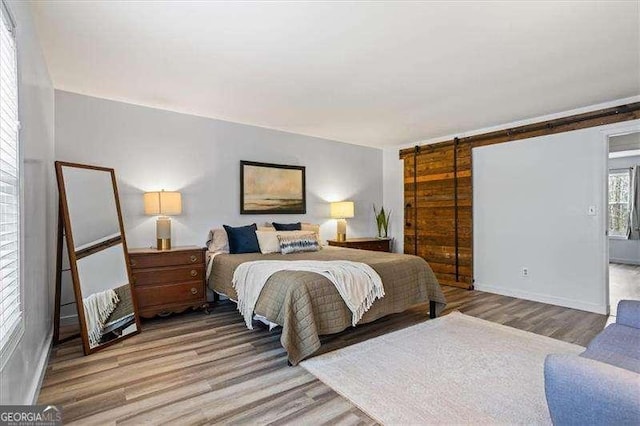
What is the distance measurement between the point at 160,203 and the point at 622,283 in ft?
23.4

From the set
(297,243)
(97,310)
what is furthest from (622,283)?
(97,310)

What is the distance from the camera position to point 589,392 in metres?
1.16

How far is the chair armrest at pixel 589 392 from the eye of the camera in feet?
3.57

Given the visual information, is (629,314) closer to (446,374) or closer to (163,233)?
(446,374)

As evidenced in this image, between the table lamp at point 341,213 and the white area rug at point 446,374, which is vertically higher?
the table lamp at point 341,213

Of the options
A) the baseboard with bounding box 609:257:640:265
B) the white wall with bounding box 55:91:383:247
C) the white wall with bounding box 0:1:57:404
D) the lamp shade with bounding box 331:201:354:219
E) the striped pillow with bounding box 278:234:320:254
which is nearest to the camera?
the white wall with bounding box 0:1:57:404

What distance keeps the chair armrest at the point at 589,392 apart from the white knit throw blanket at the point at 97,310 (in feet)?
10.7

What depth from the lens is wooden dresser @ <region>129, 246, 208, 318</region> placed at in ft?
11.3

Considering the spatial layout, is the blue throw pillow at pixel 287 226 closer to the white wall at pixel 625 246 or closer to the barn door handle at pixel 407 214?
the barn door handle at pixel 407 214

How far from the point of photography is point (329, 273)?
2832 millimetres

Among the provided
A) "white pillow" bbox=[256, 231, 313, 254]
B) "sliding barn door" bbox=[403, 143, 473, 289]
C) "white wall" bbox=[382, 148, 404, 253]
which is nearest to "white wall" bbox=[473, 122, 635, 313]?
"sliding barn door" bbox=[403, 143, 473, 289]

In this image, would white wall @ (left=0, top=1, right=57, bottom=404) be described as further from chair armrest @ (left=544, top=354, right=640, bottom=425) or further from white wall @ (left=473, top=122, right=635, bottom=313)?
white wall @ (left=473, top=122, right=635, bottom=313)

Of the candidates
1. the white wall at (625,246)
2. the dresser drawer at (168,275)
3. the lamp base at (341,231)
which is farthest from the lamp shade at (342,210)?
the white wall at (625,246)

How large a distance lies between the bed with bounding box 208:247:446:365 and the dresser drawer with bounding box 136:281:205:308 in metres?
0.34
